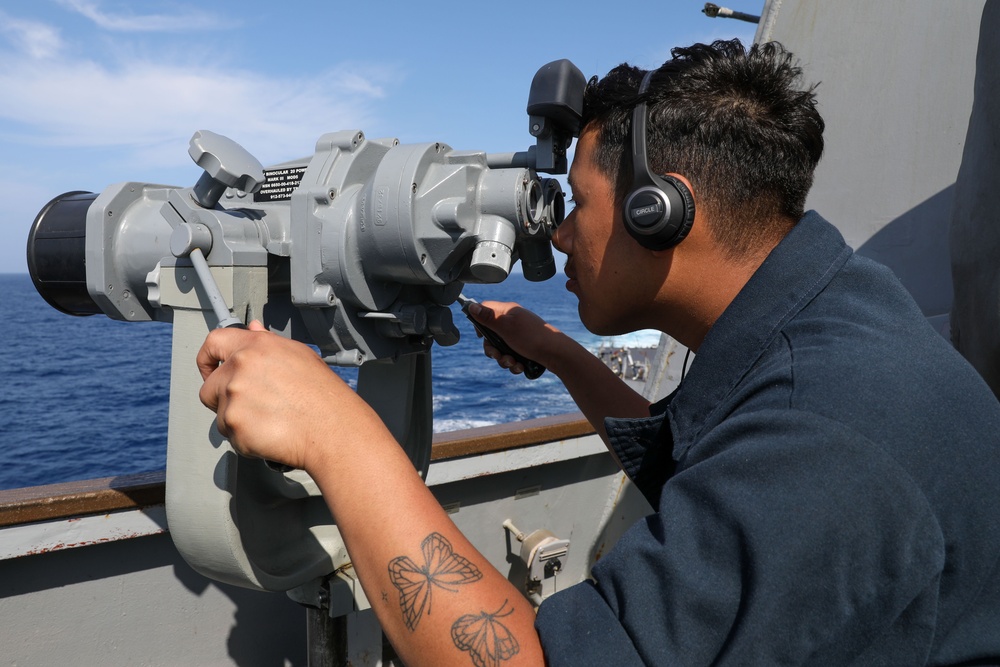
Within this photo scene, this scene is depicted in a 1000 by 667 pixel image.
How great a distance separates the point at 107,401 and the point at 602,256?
2182 cm

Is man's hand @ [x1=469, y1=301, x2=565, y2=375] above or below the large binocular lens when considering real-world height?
below

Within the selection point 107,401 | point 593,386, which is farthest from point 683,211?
point 107,401

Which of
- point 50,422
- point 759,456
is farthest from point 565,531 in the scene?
point 50,422

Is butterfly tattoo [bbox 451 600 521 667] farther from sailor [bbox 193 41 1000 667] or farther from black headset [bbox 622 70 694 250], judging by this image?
black headset [bbox 622 70 694 250]

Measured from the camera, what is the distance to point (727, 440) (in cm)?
92

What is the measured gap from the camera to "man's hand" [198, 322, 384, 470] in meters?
1.06

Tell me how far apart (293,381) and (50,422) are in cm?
1949

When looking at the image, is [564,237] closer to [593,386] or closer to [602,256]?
[602,256]

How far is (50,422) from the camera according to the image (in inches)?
693

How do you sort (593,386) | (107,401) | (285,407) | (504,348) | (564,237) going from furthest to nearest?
(107,401) < (504,348) < (593,386) < (564,237) < (285,407)

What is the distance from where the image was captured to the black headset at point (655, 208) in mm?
1108

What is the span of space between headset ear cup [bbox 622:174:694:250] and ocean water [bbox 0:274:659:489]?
5963mm

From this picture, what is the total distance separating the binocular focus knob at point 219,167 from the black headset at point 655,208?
2.38ft

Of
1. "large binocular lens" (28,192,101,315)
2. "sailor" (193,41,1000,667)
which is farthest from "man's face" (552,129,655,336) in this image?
"large binocular lens" (28,192,101,315)
